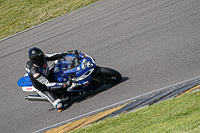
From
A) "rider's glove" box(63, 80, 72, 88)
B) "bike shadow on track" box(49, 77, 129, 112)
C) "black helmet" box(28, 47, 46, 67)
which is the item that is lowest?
"bike shadow on track" box(49, 77, 129, 112)

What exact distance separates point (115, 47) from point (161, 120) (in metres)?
5.25

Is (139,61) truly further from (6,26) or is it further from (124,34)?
(6,26)

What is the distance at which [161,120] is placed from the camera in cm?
604

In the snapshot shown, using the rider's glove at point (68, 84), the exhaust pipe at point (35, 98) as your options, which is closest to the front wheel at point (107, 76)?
the rider's glove at point (68, 84)

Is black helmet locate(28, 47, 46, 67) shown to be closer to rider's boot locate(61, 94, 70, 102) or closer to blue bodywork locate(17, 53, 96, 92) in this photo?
blue bodywork locate(17, 53, 96, 92)

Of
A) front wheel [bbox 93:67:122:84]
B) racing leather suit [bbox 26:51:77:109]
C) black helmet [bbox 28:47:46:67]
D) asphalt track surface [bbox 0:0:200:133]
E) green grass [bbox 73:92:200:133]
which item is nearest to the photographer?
green grass [bbox 73:92:200:133]

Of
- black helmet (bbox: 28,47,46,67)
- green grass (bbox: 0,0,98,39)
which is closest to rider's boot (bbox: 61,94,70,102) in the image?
black helmet (bbox: 28,47,46,67)

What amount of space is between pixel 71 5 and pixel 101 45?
5.47 metres

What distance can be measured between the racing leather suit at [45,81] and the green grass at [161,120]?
5.66 feet

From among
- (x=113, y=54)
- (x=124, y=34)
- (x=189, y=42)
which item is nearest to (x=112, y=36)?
(x=124, y=34)

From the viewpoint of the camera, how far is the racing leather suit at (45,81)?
8398 millimetres

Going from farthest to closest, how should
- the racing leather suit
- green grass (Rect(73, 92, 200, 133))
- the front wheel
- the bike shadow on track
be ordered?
the bike shadow on track
the front wheel
the racing leather suit
green grass (Rect(73, 92, 200, 133))

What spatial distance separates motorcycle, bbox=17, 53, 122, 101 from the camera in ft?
27.8

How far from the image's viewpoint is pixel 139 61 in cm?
968
